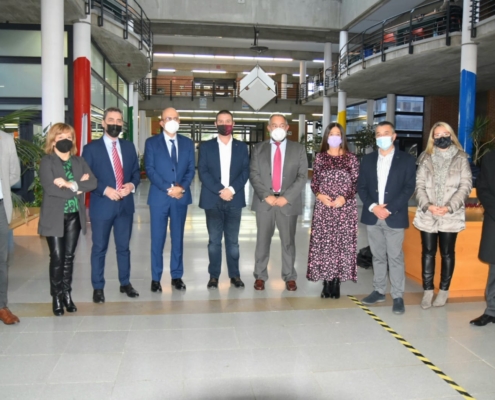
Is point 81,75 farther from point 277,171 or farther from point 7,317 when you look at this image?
point 7,317

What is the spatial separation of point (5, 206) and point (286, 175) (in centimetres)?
237

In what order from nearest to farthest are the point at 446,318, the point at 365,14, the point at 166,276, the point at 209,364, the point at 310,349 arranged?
the point at 209,364 < the point at 310,349 < the point at 446,318 < the point at 166,276 < the point at 365,14

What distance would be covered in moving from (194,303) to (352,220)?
61.0 inches

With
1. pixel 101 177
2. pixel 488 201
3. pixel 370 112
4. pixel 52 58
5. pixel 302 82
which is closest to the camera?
pixel 488 201

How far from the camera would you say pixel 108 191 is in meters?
4.14

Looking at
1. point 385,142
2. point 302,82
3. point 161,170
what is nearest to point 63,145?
point 161,170

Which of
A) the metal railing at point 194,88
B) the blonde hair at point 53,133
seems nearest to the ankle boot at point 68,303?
the blonde hair at point 53,133

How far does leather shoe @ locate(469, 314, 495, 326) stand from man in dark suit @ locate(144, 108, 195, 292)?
250cm

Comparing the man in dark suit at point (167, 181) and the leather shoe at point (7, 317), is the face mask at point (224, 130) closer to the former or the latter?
the man in dark suit at point (167, 181)

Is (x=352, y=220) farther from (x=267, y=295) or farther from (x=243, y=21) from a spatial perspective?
(x=243, y=21)

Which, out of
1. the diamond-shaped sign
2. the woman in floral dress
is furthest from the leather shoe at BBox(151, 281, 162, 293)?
the diamond-shaped sign

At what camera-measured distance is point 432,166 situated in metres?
4.17

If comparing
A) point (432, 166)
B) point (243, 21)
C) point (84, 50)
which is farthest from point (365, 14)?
point (432, 166)

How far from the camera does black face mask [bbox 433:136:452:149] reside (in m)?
4.07
